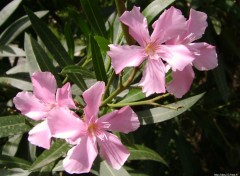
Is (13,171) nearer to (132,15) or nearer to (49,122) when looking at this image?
(49,122)

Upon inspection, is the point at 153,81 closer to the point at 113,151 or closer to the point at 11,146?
the point at 113,151

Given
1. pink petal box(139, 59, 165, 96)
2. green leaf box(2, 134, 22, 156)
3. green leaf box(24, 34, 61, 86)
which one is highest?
pink petal box(139, 59, 165, 96)

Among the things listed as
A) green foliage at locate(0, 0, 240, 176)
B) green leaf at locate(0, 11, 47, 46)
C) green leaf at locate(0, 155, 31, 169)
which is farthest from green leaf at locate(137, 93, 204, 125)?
green leaf at locate(0, 11, 47, 46)

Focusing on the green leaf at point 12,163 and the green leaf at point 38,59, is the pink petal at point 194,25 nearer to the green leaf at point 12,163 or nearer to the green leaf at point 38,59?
the green leaf at point 38,59

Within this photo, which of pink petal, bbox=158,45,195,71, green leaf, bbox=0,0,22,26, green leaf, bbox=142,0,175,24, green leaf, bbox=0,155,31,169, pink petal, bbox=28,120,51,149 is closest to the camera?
pink petal, bbox=158,45,195,71

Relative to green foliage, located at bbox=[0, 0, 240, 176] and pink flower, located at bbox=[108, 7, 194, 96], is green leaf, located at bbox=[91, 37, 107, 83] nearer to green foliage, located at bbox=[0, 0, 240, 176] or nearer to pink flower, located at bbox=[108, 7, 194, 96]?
green foliage, located at bbox=[0, 0, 240, 176]

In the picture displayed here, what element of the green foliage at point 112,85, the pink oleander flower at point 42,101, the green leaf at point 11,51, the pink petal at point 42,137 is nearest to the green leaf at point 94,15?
the green foliage at point 112,85

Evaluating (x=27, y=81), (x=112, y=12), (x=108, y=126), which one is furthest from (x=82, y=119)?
(x=112, y=12)

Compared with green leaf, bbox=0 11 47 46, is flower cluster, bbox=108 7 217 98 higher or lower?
higher
